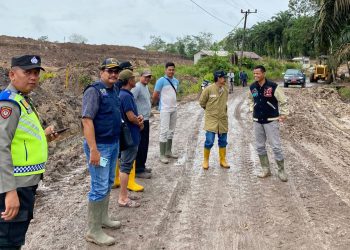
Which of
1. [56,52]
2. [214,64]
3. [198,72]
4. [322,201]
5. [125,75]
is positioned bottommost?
[322,201]

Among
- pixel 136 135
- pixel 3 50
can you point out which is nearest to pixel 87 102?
pixel 136 135

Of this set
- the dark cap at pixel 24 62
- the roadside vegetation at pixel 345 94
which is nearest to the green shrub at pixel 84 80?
the roadside vegetation at pixel 345 94

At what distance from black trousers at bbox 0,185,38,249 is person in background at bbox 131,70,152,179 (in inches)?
150

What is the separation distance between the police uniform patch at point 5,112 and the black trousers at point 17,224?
54 cm

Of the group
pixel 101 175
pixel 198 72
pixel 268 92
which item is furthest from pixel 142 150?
pixel 198 72

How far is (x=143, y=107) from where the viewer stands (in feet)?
22.0

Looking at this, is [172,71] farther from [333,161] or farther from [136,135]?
[333,161]

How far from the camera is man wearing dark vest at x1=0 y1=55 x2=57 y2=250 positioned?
2.72m

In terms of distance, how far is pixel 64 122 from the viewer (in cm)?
1321

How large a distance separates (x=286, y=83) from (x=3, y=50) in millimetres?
25620

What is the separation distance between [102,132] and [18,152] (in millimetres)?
1426

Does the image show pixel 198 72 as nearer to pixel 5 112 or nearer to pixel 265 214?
pixel 265 214

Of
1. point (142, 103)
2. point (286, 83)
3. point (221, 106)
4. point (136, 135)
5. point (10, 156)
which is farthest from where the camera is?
point (286, 83)

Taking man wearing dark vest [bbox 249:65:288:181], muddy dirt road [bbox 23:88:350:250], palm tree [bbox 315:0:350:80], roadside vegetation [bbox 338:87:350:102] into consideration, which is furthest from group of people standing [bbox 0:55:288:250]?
roadside vegetation [bbox 338:87:350:102]
